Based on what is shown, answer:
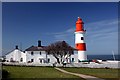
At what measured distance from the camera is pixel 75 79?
1040 centimetres

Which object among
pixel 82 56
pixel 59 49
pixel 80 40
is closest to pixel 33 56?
pixel 59 49

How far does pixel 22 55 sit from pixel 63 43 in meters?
6.38

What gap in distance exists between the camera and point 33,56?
30.7 m

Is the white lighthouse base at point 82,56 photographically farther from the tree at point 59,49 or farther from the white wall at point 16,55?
the white wall at point 16,55

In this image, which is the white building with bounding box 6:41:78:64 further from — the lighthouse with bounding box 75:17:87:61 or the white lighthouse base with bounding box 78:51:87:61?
the lighthouse with bounding box 75:17:87:61

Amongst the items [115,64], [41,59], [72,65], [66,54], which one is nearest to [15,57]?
[41,59]

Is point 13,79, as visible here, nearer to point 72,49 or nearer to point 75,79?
point 75,79

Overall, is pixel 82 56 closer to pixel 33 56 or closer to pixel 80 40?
Result: pixel 80 40

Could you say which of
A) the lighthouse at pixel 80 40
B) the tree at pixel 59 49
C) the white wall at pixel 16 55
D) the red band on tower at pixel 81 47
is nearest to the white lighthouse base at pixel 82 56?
the lighthouse at pixel 80 40

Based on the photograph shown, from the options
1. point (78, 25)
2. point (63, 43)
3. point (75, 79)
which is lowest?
point (75, 79)

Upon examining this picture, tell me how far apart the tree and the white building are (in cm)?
193

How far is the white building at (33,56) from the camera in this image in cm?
2973

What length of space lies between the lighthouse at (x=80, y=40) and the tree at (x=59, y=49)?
74.9 inches

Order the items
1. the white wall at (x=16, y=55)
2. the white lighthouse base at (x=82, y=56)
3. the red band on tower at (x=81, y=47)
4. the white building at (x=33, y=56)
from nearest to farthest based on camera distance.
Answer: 1. the red band on tower at (x=81, y=47)
2. the white lighthouse base at (x=82, y=56)
3. the white building at (x=33, y=56)
4. the white wall at (x=16, y=55)
